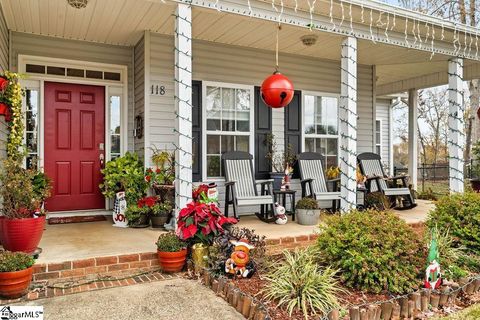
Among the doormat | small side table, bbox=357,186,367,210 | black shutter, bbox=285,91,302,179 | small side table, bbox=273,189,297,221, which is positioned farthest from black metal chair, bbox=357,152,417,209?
the doormat

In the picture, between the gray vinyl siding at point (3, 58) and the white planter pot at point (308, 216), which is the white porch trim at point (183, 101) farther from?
the gray vinyl siding at point (3, 58)

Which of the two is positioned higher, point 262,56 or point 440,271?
point 262,56

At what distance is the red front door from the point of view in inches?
202

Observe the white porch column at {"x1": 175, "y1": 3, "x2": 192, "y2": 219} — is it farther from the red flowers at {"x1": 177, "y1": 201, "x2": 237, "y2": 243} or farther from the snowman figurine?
the snowman figurine

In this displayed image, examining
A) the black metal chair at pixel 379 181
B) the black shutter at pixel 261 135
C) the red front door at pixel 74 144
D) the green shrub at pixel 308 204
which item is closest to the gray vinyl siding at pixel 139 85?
the red front door at pixel 74 144

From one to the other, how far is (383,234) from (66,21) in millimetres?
4387

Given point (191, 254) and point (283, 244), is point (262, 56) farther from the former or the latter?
point (191, 254)

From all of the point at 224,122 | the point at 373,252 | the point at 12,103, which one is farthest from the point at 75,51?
the point at 373,252

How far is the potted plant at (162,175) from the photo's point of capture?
15.3 ft

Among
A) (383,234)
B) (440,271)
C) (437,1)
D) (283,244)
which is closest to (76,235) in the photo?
(283,244)

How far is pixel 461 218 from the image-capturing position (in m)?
3.83

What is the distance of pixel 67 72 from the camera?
5199 mm

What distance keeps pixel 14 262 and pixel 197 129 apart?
312 cm

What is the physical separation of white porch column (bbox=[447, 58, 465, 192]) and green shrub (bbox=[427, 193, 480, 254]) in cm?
218
